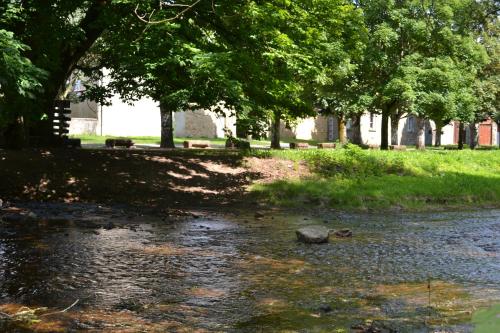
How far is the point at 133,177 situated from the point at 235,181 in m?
3.44

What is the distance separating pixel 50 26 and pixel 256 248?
9655mm

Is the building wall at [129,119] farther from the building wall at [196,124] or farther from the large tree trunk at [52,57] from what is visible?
the large tree trunk at [52,57]

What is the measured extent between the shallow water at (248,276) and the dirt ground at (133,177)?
179 inches

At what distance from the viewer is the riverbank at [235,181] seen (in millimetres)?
17953

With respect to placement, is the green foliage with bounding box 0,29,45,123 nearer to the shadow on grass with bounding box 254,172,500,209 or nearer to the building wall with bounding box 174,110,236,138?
the shadow on grass with bounding box 254,172,500,209

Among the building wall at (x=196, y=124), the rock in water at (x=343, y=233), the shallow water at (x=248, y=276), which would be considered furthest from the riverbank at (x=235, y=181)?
the building wall at (x=196, y=124)

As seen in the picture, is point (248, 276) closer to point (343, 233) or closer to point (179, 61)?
point (343, 233)

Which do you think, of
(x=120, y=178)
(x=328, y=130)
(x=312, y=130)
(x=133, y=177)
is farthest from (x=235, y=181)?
(x=328, y=130)

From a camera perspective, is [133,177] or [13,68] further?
[133,177]

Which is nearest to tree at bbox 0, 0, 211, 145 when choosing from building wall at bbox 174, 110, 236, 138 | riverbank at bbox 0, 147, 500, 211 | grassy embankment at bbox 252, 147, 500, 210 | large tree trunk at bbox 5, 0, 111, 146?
large tree trunk at bbox 5, 0, 111, 146

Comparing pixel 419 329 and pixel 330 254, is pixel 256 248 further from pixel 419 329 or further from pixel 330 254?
pixel 419 329

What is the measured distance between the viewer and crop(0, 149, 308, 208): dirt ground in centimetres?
1766

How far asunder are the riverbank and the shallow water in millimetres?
4680

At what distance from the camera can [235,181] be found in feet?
66.3
